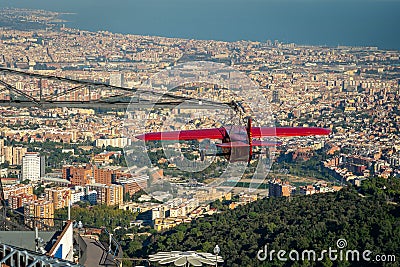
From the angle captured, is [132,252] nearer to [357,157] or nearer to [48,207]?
→ [48,207]

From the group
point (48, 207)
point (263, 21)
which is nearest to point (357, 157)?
point (48, 207)

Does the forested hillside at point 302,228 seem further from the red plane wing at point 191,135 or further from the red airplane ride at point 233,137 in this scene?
the red plane wing at point 191,135

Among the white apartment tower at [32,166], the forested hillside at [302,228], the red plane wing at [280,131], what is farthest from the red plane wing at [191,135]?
the white apartment tower at [32,166]

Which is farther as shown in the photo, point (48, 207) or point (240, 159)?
point (48, 207)

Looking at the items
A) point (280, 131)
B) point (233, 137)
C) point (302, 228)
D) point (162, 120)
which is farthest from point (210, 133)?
point (162, 120)

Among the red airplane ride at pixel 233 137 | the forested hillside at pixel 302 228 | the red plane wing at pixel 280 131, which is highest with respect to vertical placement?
the red plane wing at pixel 280 131

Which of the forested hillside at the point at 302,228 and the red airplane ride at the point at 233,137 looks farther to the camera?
the forested hillside at the point at 302,228

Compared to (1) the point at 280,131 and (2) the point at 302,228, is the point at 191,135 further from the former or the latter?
(2) the point at 302,228

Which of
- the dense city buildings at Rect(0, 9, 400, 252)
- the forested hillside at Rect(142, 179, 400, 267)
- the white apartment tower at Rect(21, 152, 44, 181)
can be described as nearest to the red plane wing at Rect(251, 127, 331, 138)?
the forested hillside at Rect(142, 179, 400, 267)

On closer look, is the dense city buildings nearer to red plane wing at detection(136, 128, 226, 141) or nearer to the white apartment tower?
the white apartment tower
